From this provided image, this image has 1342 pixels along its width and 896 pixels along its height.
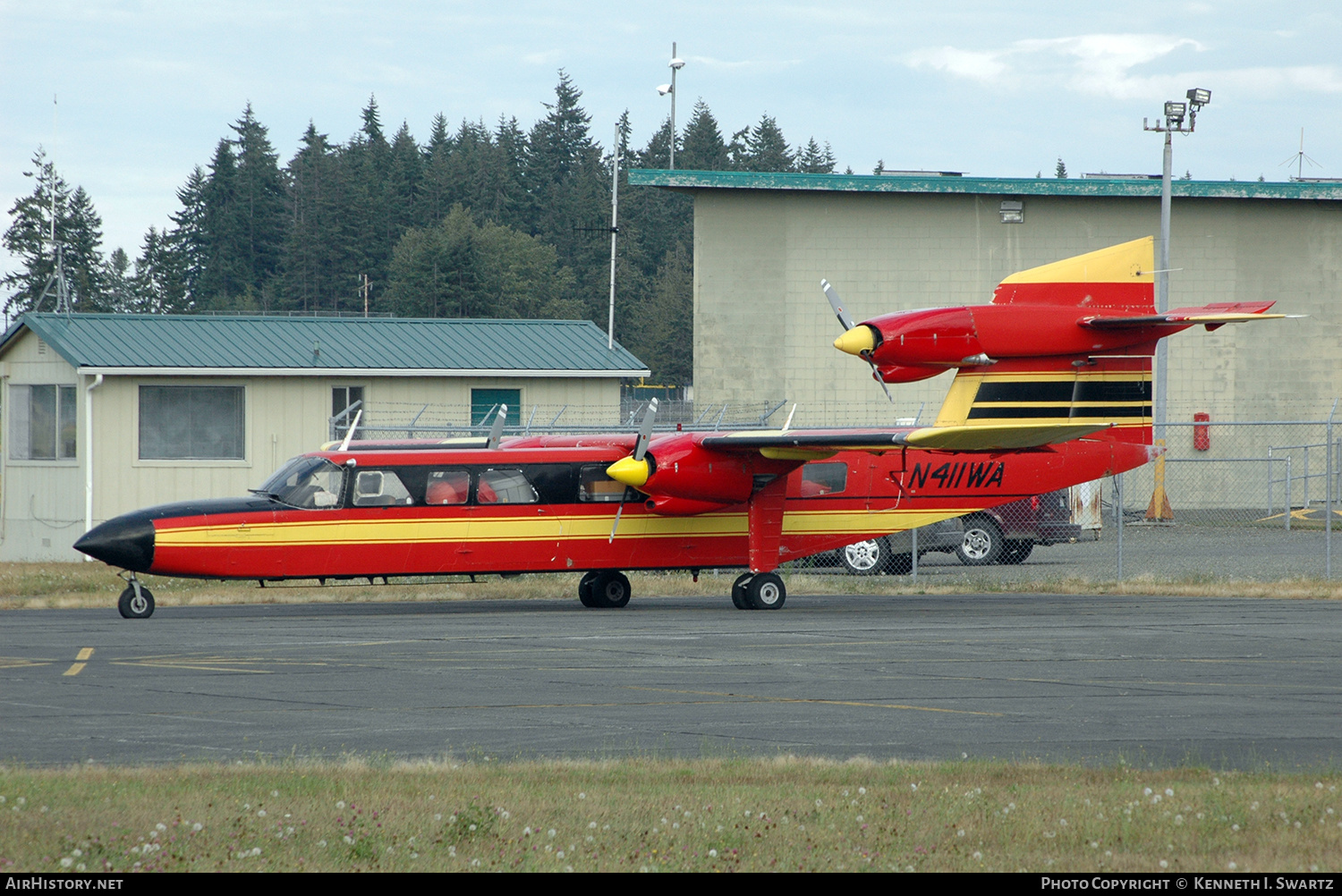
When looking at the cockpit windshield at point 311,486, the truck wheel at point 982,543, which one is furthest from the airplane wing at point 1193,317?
the cockpit windshield at point 311,486

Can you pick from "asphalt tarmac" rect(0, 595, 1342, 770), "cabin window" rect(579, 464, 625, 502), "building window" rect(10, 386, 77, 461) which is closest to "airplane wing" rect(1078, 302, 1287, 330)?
"asphalt tarmac" rect(0, 595, 1342, 770)

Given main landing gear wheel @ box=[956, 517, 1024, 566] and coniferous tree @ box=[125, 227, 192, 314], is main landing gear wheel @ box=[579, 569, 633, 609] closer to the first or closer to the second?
main landing gear wheel @ box=[956, 517, 1024, 566]

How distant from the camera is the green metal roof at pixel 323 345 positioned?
28562mm

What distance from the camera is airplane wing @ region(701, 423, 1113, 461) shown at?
56.4ft

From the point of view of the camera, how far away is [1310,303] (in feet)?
127

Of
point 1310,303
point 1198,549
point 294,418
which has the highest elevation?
point 1310,303

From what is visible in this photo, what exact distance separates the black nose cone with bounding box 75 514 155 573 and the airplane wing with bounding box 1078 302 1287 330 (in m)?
12.9

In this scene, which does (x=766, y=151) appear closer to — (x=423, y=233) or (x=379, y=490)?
(x=423, y=233)

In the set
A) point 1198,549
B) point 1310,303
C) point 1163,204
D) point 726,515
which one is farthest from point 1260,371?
point 726,515

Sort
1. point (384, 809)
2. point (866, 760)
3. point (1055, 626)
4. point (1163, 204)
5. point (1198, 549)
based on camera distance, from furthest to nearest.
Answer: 1. point (1163, 204)
2. point (1198, 549)
3. point (1055, 626)
4. point (866, 760)
5. point (384, 809)

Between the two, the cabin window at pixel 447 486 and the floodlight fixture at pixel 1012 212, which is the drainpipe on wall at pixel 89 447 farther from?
the floodlight fixture at pixel 1012 212

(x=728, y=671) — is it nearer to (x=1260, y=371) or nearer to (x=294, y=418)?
(x=294, y=418)

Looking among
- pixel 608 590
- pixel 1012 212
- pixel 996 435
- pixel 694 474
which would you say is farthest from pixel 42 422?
pixel 1012 212

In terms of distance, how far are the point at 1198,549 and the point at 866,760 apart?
22.8m
